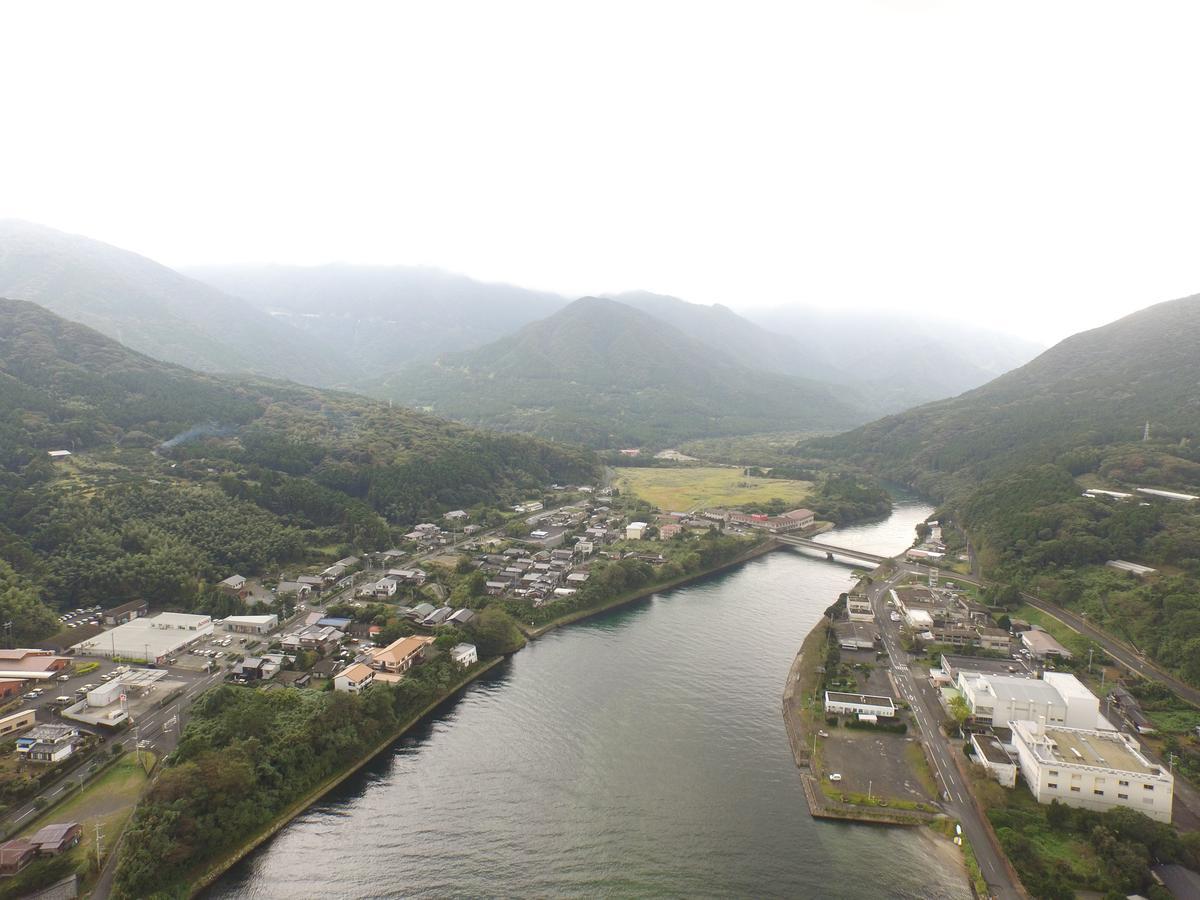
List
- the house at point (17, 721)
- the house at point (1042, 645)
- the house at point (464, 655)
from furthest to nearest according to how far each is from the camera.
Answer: the house at point (1042, 645) < the house at point (464, 655) < the house at point (17, 721)

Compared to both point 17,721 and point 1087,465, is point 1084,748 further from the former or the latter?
point 1087,465

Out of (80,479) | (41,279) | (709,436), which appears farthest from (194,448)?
(41,279)

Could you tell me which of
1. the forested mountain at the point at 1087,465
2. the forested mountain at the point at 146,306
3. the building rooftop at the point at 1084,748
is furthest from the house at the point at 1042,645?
the forested mountain at the point at 146,306

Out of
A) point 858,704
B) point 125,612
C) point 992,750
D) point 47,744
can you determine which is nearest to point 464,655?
point 47,744

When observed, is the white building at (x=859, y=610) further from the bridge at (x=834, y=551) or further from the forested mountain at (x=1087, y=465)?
the bridge at (x=834, y=551)

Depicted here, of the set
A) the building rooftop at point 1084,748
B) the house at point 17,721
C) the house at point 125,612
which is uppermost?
the building rooftop at point 1084,748

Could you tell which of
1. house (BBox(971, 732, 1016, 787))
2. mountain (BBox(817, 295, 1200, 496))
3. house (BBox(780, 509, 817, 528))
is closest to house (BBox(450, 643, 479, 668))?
house (BBox(971, 732, 1016, 787))

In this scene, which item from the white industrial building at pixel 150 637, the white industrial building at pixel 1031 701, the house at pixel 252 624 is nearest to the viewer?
the white industrial building at pixel 1031 701
